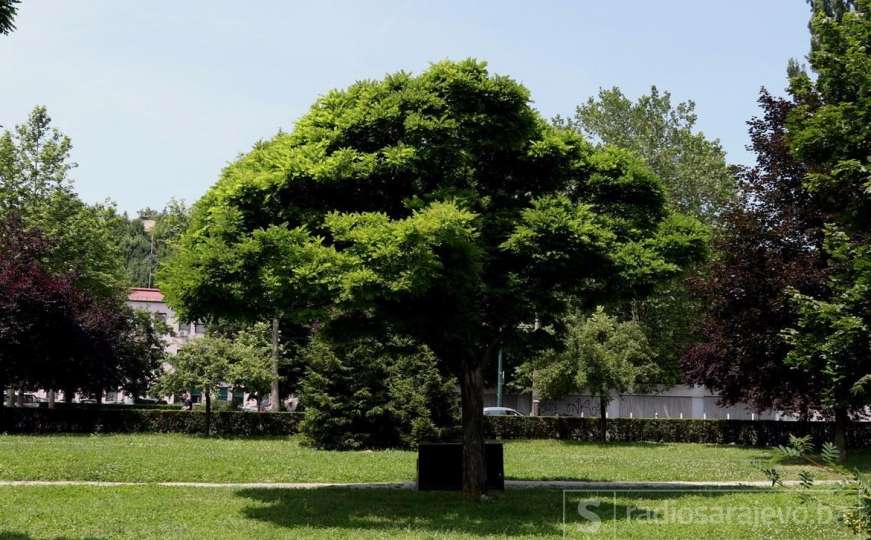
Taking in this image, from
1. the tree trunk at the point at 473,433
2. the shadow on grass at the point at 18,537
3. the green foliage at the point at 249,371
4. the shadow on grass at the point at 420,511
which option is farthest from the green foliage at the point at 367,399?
the shadow on grass at the point at 18,537

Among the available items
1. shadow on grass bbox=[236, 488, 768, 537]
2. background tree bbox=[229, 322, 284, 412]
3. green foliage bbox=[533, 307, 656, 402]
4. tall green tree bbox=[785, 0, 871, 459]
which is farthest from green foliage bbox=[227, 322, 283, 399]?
tall green tree bbox=[785, 0, 871, 459]

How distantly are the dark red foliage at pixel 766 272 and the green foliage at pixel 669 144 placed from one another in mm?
23592

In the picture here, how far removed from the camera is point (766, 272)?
26000mm

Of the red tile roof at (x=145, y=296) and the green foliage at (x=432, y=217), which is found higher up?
the red tile roof at (x=145, y=296)

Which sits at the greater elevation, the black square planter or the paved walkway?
the black square planter

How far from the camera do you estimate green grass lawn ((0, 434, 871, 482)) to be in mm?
18391

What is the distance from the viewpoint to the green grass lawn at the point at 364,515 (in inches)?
456

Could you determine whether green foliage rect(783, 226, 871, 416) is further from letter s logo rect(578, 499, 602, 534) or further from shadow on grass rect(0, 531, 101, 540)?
shadow on grass rect(0, 531, 101, 540)

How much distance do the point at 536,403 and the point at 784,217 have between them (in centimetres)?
2189

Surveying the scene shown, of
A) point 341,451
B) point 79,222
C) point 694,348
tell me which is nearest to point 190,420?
point 341,451

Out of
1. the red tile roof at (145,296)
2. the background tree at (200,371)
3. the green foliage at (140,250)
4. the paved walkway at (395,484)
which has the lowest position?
the paved walkway at (395,484)

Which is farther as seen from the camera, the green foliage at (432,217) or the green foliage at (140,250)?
the green foliage at (140,250)

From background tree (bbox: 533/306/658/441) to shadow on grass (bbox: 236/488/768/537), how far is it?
19.1m

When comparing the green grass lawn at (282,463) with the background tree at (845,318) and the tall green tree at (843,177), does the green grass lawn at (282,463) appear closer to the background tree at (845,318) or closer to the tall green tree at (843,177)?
the background tree at (845,318)
